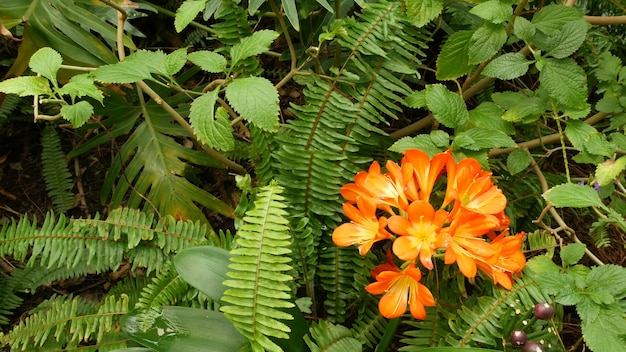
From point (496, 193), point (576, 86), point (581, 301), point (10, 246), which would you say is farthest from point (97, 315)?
point (576, 86)

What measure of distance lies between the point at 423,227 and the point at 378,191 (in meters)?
0.15

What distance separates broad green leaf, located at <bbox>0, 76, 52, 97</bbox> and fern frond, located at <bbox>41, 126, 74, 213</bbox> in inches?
31.9


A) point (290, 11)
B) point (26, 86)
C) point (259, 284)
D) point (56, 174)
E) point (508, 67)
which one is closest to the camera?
point (259, 284)

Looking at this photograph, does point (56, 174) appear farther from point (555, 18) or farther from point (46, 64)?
point (555, 18)

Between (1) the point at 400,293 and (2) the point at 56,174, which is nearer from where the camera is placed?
(1) the point at 400,293

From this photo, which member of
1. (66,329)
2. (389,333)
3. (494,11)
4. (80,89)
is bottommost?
(66,329)

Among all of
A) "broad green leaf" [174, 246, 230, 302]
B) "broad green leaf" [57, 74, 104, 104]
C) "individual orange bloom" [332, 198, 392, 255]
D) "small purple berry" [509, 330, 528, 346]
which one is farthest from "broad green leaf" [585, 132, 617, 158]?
"broad green leaf" [57, 74, 104, 104]

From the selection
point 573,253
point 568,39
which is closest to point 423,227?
point 573,253

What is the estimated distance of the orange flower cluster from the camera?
104 centimetres

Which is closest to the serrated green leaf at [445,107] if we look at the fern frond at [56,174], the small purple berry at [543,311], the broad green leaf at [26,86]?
the small purple berry at [543,311]

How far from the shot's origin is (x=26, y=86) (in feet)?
4.13

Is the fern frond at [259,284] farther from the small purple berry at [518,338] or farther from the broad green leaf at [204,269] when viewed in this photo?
the small purple berry at [518,338]

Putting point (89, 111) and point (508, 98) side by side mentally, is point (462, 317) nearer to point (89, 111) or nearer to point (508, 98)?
point (508, 98)

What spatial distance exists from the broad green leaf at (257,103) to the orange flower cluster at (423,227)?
251mm
